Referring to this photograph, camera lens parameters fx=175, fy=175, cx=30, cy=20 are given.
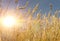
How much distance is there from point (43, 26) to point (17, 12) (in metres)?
0.59

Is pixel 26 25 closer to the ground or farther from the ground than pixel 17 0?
closer to the ground

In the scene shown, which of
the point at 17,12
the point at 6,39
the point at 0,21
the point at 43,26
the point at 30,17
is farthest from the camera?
the point at 43,26

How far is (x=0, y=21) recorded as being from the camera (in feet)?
6.73

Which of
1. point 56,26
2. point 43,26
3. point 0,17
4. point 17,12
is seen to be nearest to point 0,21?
point 0,17

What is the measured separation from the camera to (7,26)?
2125 millimetres

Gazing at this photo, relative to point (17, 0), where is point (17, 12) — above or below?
below

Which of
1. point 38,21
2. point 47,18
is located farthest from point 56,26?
point 38,21

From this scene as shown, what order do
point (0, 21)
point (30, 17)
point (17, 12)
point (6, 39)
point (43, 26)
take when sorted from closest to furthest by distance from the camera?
point (6, 39) < point (0, 21) < point (17, 12) < point (30, 17) < point (43, 26)

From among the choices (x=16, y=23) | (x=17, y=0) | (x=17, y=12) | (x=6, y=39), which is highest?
(x=17, y=0)

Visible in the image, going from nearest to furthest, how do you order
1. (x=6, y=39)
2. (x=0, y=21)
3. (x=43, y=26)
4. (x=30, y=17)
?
(x=6, y=39), (x=0, y=21), (x=30, y=17), (x=43, y=26)

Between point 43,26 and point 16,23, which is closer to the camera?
point 16,23

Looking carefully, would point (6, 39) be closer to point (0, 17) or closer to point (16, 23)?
point (0, 17)

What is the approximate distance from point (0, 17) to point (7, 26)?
14 cm

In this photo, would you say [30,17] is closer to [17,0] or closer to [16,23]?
[16,23]
